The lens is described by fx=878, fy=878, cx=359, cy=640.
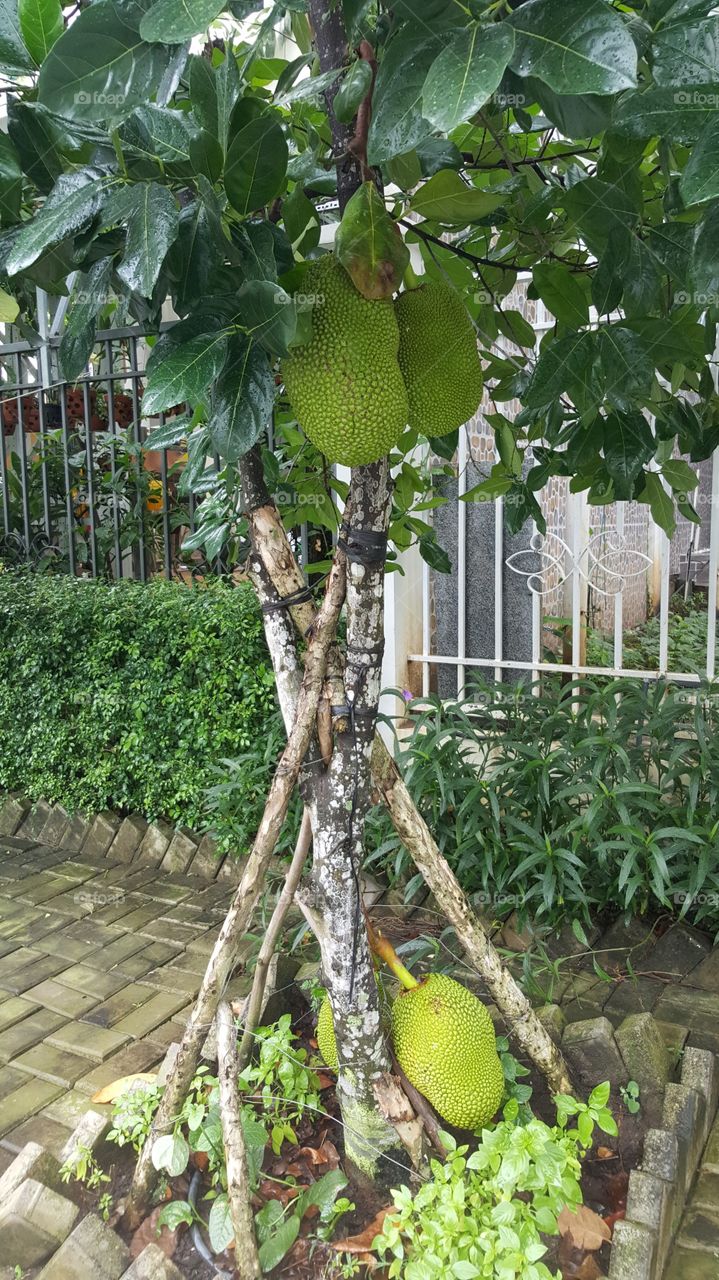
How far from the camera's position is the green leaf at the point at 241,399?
883mm

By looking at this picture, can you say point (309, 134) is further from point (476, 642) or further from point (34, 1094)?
point (476, 642)

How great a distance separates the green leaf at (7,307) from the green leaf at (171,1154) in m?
1.23

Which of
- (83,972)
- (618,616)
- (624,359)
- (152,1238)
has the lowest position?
(83,972)

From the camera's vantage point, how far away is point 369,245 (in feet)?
2.98

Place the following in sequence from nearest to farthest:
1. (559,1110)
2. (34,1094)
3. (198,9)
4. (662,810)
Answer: (198,9), (559,1110), (34,1094), (662,810)

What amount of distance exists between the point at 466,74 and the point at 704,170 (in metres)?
0.18

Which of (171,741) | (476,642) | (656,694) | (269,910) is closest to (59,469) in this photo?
(171,741)

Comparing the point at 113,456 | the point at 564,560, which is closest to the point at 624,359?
the point at 564,560

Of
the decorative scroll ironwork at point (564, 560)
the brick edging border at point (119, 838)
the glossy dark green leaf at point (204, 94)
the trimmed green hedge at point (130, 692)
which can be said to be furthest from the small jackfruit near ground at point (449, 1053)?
the decorative scroll ironwork at point (564, 560)

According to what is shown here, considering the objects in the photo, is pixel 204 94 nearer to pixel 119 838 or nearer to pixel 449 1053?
pixel 449 1053

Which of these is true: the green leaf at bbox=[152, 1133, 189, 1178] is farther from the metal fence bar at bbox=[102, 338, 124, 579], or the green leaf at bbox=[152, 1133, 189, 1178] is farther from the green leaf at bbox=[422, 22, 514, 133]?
the metal fence bar at bbox=[102, 338, 124, 579]

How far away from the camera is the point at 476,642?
140 inches

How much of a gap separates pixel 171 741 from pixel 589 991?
1793 millimetres

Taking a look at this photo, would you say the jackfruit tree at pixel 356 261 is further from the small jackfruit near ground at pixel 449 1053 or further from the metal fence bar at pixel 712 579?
the metal fence bar at pixel 712 579
